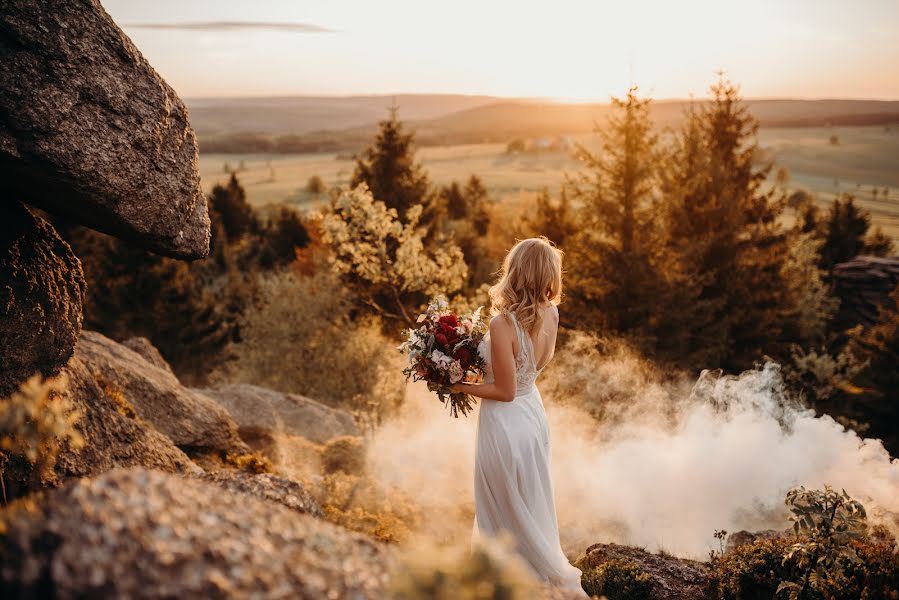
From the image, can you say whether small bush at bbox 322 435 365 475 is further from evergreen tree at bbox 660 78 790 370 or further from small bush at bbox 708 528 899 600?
evergreen tree at bbox 660 78 790 370

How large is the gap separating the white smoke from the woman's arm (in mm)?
4362

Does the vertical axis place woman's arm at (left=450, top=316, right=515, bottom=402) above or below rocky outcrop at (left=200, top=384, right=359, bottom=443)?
above

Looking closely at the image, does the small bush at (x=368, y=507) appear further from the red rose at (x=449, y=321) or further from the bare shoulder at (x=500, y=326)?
the bare shoulder at (x=500, y=326)

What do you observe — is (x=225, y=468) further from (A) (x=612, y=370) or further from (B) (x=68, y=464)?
(A) (x=612, y=370)

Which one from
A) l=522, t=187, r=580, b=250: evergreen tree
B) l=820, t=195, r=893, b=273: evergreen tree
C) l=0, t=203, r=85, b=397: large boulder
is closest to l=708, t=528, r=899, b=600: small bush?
l=0, t=203, r=85, b=397: large boulder

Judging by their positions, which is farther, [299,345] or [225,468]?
[299,345]

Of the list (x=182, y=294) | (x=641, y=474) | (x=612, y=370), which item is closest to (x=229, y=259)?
(x=182, y=294)

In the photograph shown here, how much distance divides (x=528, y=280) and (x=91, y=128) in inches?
168

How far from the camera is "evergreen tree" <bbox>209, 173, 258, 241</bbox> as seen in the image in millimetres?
54000

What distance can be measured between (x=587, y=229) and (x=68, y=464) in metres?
18.5

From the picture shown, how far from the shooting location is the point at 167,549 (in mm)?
2211

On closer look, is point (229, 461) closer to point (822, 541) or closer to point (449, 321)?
point (449, 321)

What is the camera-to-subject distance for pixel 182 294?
28.3 m

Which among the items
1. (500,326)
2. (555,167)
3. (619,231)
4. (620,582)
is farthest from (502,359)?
(555,167)
